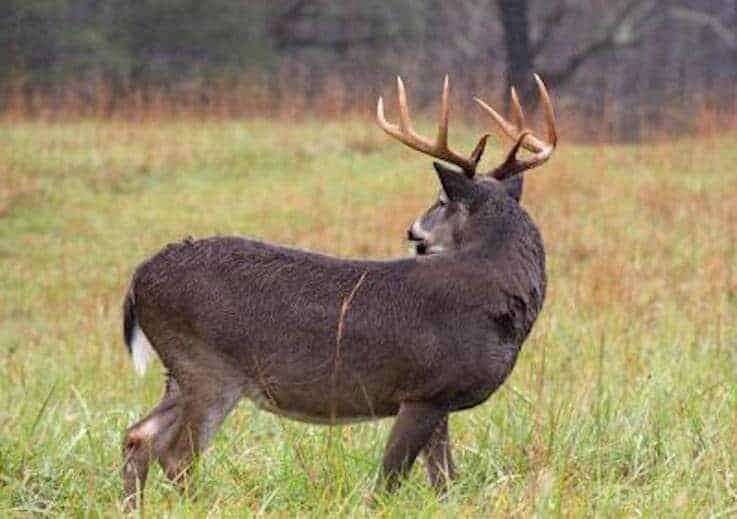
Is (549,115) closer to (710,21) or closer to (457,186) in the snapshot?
(457,186)

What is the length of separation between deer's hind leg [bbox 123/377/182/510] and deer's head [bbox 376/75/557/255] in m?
0.99

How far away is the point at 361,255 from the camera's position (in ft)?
43.3

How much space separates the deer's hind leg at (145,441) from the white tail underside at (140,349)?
0.15 metres

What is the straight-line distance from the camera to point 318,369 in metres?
5.19

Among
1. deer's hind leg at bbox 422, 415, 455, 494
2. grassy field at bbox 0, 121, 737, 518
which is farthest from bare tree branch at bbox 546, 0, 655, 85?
deer's hind leg at bbox 422, 415, 455, 494

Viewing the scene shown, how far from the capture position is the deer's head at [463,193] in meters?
5.52

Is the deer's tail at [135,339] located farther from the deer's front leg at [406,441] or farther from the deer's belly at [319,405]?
the deer's front leg at [406,441]

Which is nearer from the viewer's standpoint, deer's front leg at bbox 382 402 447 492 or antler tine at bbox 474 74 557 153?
deer's front leg at bbox 382 402 447 492

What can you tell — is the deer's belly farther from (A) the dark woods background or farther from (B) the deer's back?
(A) the dark woods background

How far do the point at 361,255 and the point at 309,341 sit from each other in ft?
26.2

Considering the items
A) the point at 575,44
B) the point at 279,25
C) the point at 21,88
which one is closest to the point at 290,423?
the point at 21,88

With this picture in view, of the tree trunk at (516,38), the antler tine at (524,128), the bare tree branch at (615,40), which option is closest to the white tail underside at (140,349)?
the antler tine at (524,128)

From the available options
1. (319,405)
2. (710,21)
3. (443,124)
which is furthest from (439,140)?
(710,21)

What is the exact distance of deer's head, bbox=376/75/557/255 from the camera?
5523 millimetres
